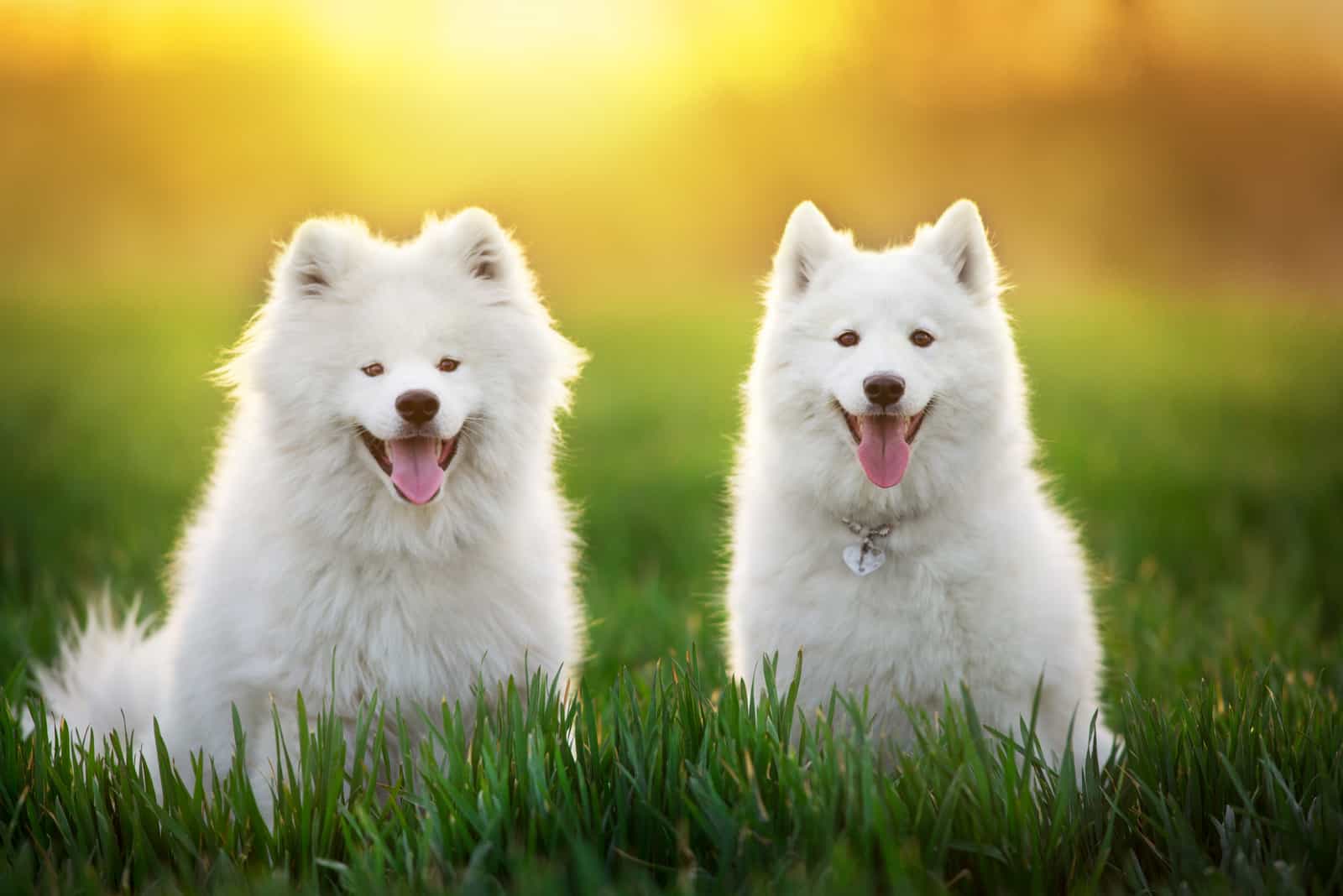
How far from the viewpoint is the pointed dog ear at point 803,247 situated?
410cm

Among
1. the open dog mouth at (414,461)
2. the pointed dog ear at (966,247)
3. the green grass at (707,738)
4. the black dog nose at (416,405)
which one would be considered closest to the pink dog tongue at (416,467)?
the open dog mouth at (414,461)

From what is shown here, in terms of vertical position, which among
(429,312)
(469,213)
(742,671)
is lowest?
(742,671)

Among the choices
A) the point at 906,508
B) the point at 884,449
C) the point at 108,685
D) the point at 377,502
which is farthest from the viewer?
the point at 108,685

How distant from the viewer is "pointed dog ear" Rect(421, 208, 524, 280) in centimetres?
373

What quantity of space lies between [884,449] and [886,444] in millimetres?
19

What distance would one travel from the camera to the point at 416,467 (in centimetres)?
347

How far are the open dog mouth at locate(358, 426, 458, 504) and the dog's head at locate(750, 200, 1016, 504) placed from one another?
1.20m

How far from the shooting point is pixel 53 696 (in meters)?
4.34

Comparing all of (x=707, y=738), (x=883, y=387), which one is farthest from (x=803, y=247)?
(x=707, y=738)

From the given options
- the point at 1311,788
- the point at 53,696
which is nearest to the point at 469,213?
Answer: the point at 53,696

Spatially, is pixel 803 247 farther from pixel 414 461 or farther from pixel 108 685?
pixel 108 685

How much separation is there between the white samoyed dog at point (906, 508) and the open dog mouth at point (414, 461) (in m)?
1.17

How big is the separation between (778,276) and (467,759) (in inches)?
80.6

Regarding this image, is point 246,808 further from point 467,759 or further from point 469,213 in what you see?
point 469,213
